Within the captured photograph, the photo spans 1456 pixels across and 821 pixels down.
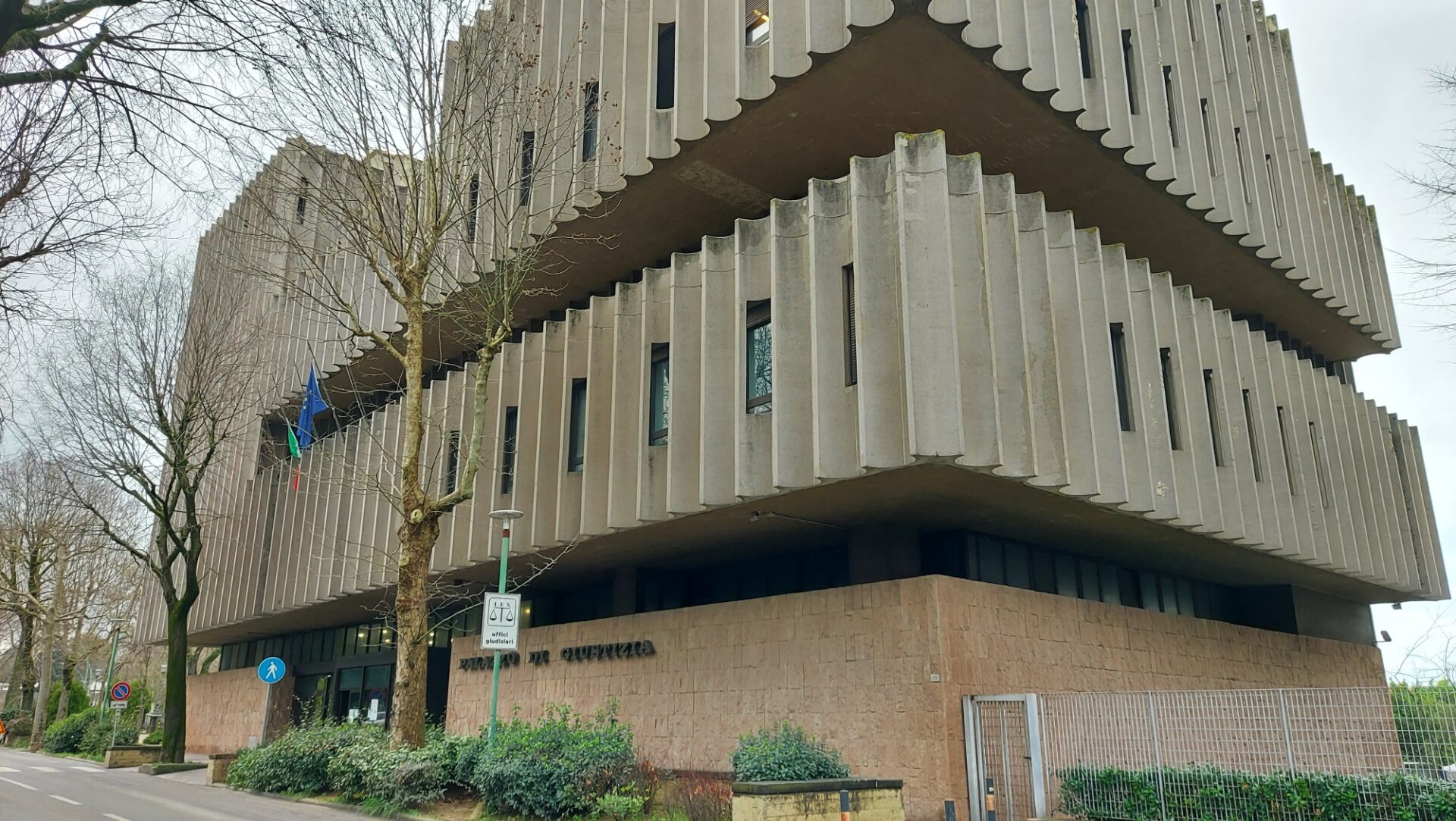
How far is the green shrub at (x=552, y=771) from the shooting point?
1512 cm

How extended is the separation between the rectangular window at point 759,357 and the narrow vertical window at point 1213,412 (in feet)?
30.7

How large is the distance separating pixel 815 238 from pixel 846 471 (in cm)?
406

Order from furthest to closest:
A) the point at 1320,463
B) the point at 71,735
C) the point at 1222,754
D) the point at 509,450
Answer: the point at 71,735, the point at 1320,463, the point at 509,450, the point at 1222,754

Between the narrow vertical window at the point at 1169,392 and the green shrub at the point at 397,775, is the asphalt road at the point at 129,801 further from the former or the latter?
the narrow vertical window at the point at 1169,392

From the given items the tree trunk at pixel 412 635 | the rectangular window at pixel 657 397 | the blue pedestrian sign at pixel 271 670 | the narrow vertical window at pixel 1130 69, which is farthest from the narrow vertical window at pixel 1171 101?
the blue pedestrian sign at pixel 271 670

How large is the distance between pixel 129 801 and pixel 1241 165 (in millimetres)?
29554

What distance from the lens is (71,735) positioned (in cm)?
4391

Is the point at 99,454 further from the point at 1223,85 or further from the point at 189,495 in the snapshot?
the point at 1223,85

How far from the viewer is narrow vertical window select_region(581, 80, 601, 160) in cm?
2251

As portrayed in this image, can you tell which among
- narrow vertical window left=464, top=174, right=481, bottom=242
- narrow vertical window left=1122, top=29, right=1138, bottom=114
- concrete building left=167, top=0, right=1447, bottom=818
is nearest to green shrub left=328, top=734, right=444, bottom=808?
concrete building left=167, top=0, right=1447, bottom=818

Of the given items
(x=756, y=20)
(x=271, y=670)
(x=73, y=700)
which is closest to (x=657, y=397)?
(x=756, y=20)

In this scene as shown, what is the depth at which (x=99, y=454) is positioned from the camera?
30.8 metres

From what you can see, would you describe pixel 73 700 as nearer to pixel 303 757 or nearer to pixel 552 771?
pixel 303 757

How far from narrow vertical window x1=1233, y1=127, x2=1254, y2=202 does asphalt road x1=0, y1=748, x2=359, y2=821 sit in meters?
24.1
